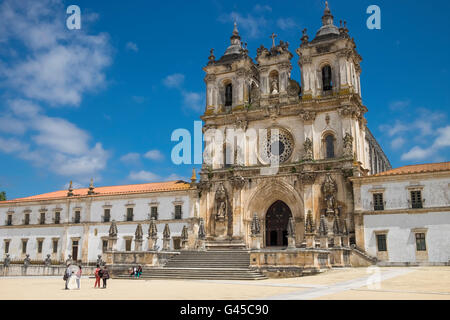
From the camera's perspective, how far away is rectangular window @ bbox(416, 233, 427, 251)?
32.4 metres

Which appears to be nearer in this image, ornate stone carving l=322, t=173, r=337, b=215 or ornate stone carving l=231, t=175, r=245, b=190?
ornate stone carving l=322, t=173, r=337, b=215

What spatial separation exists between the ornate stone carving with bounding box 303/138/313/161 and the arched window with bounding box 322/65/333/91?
5.74m

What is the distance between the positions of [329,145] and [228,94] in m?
12.5

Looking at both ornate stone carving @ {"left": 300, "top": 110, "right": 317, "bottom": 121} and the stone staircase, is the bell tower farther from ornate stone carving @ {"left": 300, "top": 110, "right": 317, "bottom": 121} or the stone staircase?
the stone staircase

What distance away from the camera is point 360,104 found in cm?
4100

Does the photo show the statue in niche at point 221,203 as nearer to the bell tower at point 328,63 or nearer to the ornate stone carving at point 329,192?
the ornate stone carving at point 329,192

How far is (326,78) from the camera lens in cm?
4116

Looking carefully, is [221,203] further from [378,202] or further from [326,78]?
[326,78]

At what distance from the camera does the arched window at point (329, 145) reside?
127ft

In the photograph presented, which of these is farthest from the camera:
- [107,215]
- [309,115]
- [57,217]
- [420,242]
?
[57,217]

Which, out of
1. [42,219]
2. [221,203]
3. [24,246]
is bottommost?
[24,246]

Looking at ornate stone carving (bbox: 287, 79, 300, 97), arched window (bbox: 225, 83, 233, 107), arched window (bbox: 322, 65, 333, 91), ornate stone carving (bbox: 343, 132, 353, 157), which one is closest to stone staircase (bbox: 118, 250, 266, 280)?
ornate stone carving (bbox: 343, 132, 353, 157)

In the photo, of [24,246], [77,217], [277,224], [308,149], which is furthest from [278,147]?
[24,246]

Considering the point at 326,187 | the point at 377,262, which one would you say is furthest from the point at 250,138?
the point at 377,262
